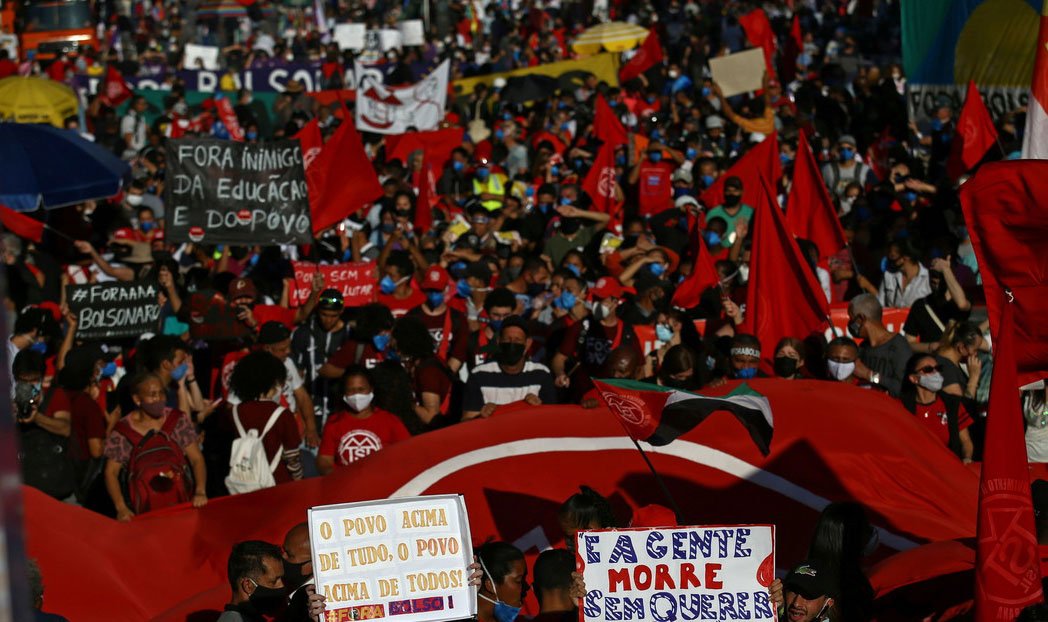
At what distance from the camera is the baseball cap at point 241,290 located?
923cm

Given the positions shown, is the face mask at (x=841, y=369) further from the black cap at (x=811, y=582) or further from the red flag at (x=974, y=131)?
the red flag at (x=974, y=131)

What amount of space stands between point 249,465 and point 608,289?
349 centimetres

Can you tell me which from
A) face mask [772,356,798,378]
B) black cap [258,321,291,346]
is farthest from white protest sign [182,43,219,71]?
face mask [772,356,798,378]

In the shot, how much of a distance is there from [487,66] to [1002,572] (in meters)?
20.6

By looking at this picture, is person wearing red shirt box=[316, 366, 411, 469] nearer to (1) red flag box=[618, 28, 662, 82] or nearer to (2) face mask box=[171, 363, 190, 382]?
(2) face mask box=[171, 363, 190, 382]

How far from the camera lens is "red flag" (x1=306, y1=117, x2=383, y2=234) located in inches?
472

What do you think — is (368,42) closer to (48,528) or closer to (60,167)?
(60,167)

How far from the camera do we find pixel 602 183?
13.8 metres

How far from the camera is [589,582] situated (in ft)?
15.2

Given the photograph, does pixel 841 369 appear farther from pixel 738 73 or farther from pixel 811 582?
pixel 738 73

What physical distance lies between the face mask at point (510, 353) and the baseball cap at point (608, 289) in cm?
191

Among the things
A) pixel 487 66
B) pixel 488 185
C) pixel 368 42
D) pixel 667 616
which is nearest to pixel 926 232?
pixel 488 185

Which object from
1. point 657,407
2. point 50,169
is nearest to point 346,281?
point 50,169

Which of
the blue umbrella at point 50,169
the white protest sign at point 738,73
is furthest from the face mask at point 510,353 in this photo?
the white protest sign at point 738,73
